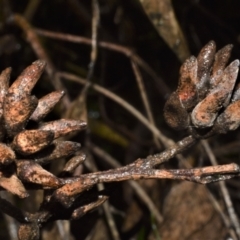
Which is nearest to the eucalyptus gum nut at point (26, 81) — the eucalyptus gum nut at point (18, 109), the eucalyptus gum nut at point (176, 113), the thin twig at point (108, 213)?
the eucalyptus gum nut at point (18, 109)

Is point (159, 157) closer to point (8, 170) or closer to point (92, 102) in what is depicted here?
point (8, 170)

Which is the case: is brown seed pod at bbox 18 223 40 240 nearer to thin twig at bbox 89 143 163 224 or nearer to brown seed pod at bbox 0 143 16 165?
brown seed pod at bbox 0 143 16 165

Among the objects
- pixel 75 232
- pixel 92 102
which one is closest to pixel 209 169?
pixel 75 232

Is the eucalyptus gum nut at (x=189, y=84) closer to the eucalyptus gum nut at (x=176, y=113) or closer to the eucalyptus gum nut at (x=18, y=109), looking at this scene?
the eucalyptus gum nut at (x=176, y=113)

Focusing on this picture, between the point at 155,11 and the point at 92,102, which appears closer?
the point at 155,11

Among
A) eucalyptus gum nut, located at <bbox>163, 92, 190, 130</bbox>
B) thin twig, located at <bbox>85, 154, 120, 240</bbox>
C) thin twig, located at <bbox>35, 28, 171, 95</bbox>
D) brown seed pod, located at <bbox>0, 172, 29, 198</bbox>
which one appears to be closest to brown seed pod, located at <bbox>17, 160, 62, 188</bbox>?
brown seed pod, located at <bbox>0, 172, 29, 198</bbox>

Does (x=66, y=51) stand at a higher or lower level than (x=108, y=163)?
higher
